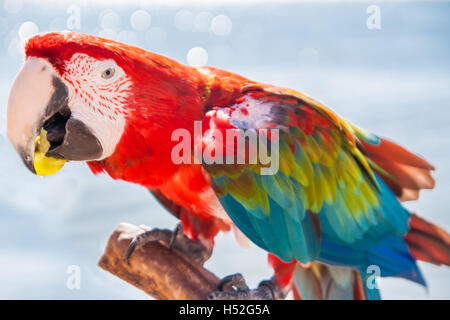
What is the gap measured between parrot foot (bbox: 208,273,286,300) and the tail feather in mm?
316

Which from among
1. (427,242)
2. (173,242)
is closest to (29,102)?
(173,242)

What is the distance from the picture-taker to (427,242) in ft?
3.91

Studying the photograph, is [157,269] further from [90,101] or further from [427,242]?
[427,242]

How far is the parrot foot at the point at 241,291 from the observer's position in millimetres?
1155

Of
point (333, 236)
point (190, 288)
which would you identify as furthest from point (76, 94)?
point (333, 236)

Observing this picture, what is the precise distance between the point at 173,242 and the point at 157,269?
84mm

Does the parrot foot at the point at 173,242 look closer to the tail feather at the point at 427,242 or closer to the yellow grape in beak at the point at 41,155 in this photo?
the yellow grape in beak at the point at 41,155

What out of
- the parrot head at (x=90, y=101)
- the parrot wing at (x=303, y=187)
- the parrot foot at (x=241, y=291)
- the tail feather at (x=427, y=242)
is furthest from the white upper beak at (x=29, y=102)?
the tail feather at (x=427, y=242)

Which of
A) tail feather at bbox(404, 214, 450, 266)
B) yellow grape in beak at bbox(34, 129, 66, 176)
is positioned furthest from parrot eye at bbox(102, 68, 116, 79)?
tail feather at bbox(404, 214, 450, 266)

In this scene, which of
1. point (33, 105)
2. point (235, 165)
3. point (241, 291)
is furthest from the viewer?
point (241, 291)

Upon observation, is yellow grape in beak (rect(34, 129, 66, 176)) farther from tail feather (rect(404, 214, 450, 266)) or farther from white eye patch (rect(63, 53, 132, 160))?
tail feather (rect(404, 214, 450, 266))

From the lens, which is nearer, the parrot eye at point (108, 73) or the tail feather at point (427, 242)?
the parrot eye at point (108, 73)

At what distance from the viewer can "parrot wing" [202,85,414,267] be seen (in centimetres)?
107

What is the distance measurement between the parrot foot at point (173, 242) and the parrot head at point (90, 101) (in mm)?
265
